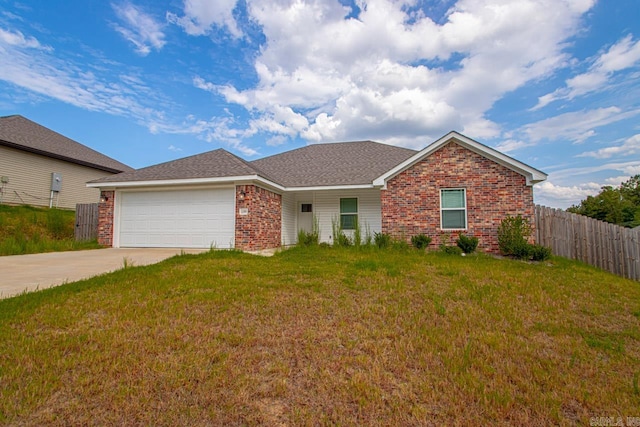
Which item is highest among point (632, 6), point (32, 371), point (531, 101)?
point (632, 6)

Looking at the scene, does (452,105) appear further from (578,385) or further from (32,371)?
(32,371)

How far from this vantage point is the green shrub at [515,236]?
30.4ft

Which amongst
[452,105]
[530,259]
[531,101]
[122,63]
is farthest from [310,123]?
[530,259]

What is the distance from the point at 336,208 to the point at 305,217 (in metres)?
1.73

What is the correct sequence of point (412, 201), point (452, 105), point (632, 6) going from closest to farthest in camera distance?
point (632, 6) < point (412, 201) < point (452, 105)

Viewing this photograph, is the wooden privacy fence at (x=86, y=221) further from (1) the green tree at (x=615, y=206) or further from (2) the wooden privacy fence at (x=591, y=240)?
(1) the green tree at (x=615, y=206)

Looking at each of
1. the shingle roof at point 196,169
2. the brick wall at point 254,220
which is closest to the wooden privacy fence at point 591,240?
the brick wall at point 254,220

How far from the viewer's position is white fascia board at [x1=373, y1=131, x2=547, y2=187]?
10.1 meters

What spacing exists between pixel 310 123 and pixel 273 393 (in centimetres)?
1905

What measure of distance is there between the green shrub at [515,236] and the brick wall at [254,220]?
8258 millimetres

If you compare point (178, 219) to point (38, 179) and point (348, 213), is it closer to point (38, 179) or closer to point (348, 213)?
point (348, 213)

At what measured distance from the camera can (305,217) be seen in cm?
1450

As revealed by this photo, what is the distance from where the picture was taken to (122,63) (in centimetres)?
1195

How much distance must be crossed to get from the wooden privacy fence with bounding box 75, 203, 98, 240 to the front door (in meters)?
9.05
